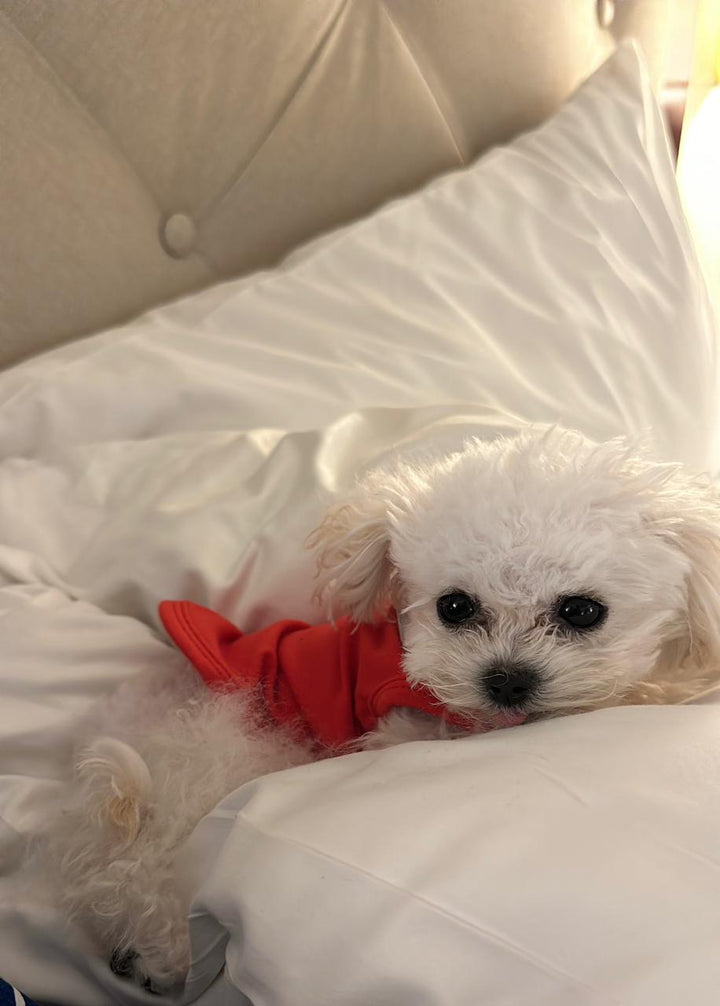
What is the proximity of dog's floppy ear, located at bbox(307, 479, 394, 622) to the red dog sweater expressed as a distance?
3cm

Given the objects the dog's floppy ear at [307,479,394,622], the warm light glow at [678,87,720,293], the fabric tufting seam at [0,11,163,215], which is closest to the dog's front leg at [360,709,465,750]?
the dog's floppy ear at [307,479,394,622]

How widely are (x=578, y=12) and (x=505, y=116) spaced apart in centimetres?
21

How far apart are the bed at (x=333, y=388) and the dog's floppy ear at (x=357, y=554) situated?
9cm

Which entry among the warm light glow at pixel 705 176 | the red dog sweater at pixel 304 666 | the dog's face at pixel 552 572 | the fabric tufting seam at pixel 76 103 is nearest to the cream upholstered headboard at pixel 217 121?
the fabric tufting seam at pixel 76 103

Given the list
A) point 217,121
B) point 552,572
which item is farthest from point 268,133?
point 552,572

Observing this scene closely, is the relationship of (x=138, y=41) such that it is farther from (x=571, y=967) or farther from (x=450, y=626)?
(x=571, y=967)

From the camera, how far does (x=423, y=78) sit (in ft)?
4.30

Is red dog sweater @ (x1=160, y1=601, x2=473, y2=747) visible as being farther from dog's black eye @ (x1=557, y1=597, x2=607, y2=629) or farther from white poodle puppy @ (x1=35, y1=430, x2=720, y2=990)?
dog's black eye @ (x1=557, y1=597, x2=607, y2=629)

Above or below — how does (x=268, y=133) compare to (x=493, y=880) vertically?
above

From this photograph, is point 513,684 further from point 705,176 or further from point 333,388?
point 705,176

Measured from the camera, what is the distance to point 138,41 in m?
1.03

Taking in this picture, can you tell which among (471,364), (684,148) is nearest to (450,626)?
(471,364)

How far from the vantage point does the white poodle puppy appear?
69 centimetres

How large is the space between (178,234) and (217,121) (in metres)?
0.15
